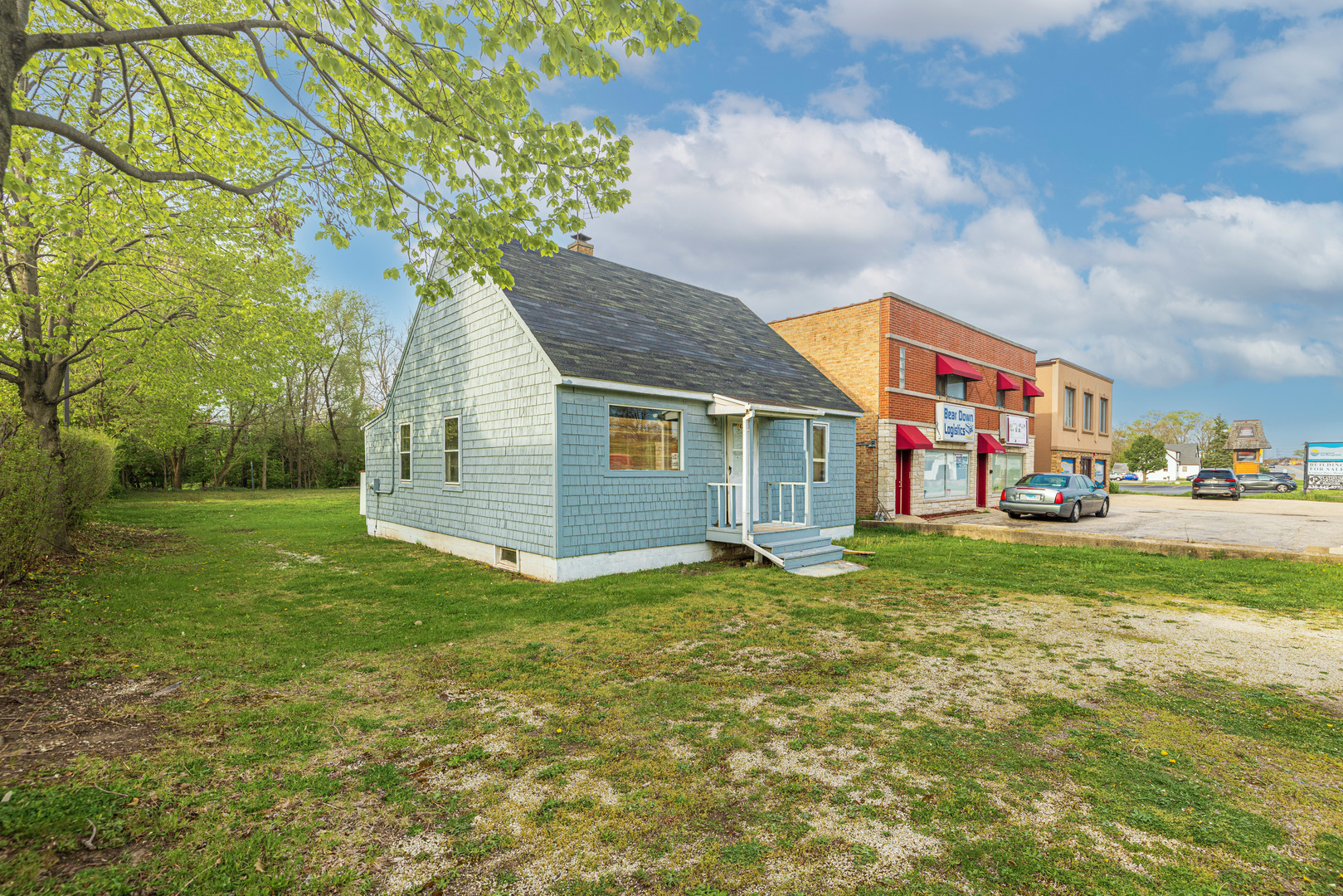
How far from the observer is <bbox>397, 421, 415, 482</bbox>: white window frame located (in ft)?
46.9

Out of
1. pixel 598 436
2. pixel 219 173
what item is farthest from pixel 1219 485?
pixel 219 173

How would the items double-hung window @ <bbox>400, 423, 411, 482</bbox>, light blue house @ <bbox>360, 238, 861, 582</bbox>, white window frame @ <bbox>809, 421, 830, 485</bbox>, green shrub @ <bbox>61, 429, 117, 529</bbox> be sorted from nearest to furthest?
light blue house @ <bbox>360, 238, 861, 582</bbox> → green shrub @ <bbox>61, 429, 117, 529</bbox> → white window frame @ <bbox>809, 421, 830, 485</bbox> → double-hung window @ <bbox>400, 423, 411, 482</bbox>

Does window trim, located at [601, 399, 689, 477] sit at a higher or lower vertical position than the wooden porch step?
higher

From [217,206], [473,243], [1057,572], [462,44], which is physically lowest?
[1057,572]

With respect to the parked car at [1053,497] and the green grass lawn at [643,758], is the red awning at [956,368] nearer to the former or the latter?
the parked car at [1053,497]

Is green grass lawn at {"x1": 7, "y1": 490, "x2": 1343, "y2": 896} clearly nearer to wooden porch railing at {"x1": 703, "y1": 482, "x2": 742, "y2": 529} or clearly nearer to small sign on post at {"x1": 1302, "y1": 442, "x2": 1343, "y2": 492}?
wooden porch railing at {"x1": 703, "y1": 482, "x2": 742, "y2": 529}

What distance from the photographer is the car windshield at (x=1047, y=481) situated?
61.4 ft

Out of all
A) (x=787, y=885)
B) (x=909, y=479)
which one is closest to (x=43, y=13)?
(x=787, y=885)

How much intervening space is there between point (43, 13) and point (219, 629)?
9278mm

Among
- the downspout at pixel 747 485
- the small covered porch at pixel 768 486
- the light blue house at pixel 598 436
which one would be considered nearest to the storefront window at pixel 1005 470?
the light blue house at pixel 598 436

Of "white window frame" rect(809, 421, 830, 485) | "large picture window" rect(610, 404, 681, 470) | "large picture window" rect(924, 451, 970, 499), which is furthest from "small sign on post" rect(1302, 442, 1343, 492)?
"large picture window" rect(610, 404, 681, 470)

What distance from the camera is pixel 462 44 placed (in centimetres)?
557

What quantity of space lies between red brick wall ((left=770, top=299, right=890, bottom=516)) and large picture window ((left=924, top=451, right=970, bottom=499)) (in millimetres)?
2764

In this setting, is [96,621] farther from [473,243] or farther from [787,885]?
[787,885]
